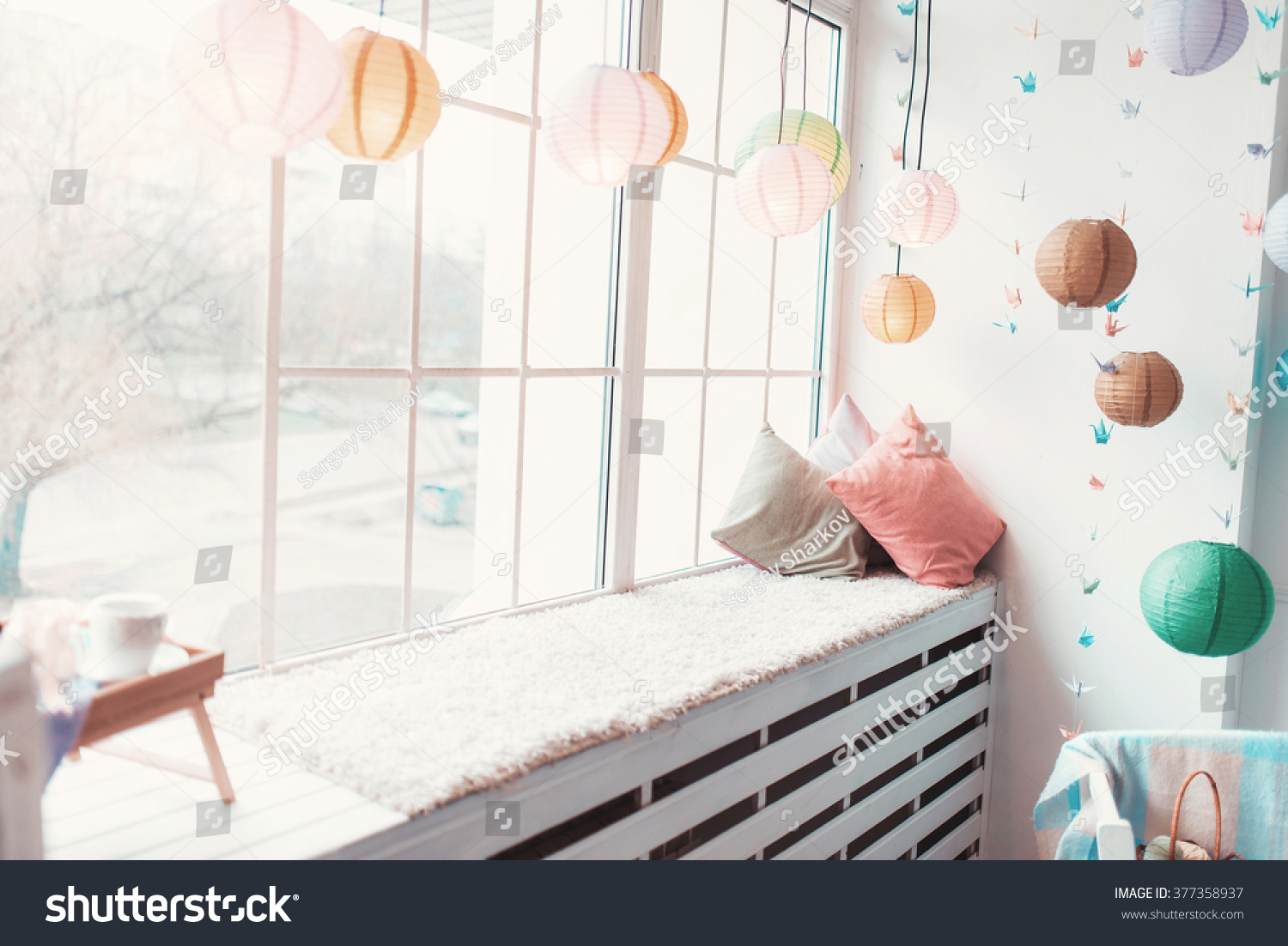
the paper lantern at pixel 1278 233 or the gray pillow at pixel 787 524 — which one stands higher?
the paper lantern at pixel 1278 233

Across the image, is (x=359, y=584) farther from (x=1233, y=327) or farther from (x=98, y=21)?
(x=1233, y=327)

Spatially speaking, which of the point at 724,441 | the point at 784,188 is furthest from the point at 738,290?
the point at 784,188

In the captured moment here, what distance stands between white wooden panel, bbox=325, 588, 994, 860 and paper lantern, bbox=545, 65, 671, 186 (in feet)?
3.33

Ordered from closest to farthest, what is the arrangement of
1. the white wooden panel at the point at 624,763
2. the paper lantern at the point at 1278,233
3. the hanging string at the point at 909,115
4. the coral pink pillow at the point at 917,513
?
1. the white wooden panel at the point at 624,763
2. the paper lantern at the point at 1278,233
3. the coral pink pillow at the point at 917,513
4. the hanging string at the point at 909,115

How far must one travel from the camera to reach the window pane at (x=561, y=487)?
2303 millimetres

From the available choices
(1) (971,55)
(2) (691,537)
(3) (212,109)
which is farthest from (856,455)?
(3) (212,109)

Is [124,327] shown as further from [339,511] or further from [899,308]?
[899,308]

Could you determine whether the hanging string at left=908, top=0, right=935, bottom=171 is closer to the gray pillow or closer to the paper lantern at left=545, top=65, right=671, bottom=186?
the gray pillow

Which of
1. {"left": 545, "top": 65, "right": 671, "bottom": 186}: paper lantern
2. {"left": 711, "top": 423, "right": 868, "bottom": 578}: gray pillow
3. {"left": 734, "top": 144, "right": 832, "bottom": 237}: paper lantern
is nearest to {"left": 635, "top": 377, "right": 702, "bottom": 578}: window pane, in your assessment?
{"left": 711, "top": 423, "right": 868, "bottom": 578}: gray pillow

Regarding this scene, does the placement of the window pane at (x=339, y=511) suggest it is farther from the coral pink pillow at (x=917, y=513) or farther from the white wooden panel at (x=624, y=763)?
the coral pink pillow at (x=917, y=513)

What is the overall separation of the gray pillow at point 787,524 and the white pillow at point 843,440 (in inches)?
6.7

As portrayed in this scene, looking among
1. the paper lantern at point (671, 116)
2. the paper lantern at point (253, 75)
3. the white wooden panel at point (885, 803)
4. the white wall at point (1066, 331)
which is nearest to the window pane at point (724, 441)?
the white wall at point (1066, 331)

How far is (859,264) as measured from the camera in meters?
3.09

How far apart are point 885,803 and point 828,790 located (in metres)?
0.29
